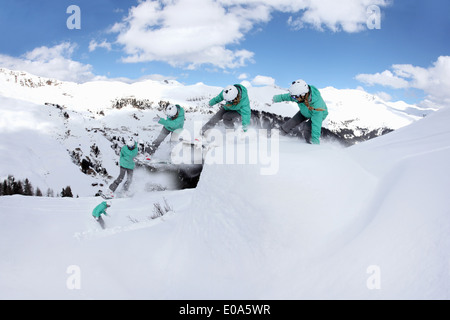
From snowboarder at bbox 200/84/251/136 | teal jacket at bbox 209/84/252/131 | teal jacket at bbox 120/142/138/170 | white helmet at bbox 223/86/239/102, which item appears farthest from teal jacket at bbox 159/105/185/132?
white helmet at bbox 223/86/239/102

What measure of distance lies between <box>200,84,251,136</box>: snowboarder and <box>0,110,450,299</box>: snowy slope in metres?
3.78

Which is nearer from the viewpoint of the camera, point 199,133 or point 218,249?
point 218,249

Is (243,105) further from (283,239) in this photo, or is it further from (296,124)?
(283,239)

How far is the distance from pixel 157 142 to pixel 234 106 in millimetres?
4481

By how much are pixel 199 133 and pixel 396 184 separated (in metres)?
7.96

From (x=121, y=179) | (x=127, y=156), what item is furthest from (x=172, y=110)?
(x=121, y=179)

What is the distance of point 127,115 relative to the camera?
72.2m

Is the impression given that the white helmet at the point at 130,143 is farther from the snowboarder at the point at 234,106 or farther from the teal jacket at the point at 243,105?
the teal jacket at the point at 243,105
